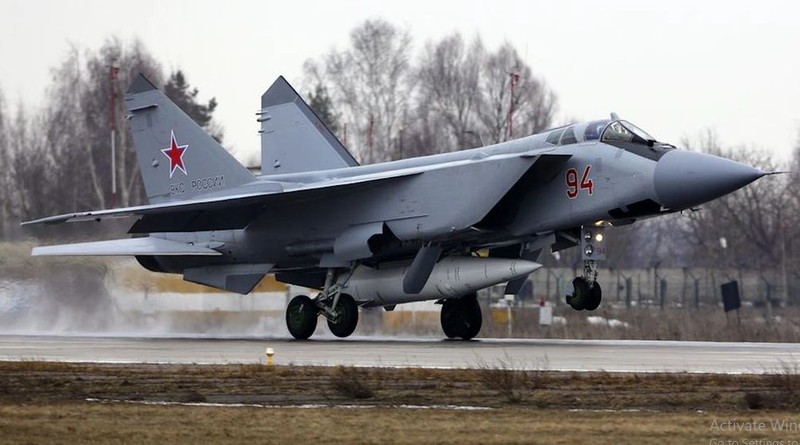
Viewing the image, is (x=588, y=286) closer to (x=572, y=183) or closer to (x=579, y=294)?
(x=579, y=294)

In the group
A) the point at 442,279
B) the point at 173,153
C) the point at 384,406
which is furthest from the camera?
the point at 173,153

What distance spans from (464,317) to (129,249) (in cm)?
553

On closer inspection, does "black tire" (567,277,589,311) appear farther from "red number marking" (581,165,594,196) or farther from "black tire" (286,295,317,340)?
"black tire" (286,295,317,340)

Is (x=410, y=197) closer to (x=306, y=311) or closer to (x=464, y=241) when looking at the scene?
(x=464, y=241)

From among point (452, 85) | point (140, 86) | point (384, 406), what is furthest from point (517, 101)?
point (384, 406)

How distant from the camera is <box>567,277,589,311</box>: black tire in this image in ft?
53.9

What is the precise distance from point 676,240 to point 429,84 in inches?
559

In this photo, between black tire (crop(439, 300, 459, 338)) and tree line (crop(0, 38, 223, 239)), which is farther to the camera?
tree line (crop(0, 38, 223, 239))

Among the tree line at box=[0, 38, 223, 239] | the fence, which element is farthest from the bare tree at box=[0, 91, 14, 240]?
the fence

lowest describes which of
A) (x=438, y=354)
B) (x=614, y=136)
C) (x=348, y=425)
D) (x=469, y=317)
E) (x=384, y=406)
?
(x=348, y=425)

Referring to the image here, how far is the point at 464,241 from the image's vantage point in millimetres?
18172

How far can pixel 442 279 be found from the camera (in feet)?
58.8

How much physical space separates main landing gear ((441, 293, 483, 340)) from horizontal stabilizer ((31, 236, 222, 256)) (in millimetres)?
3854

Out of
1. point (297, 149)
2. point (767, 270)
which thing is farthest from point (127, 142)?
point (297, 149)
